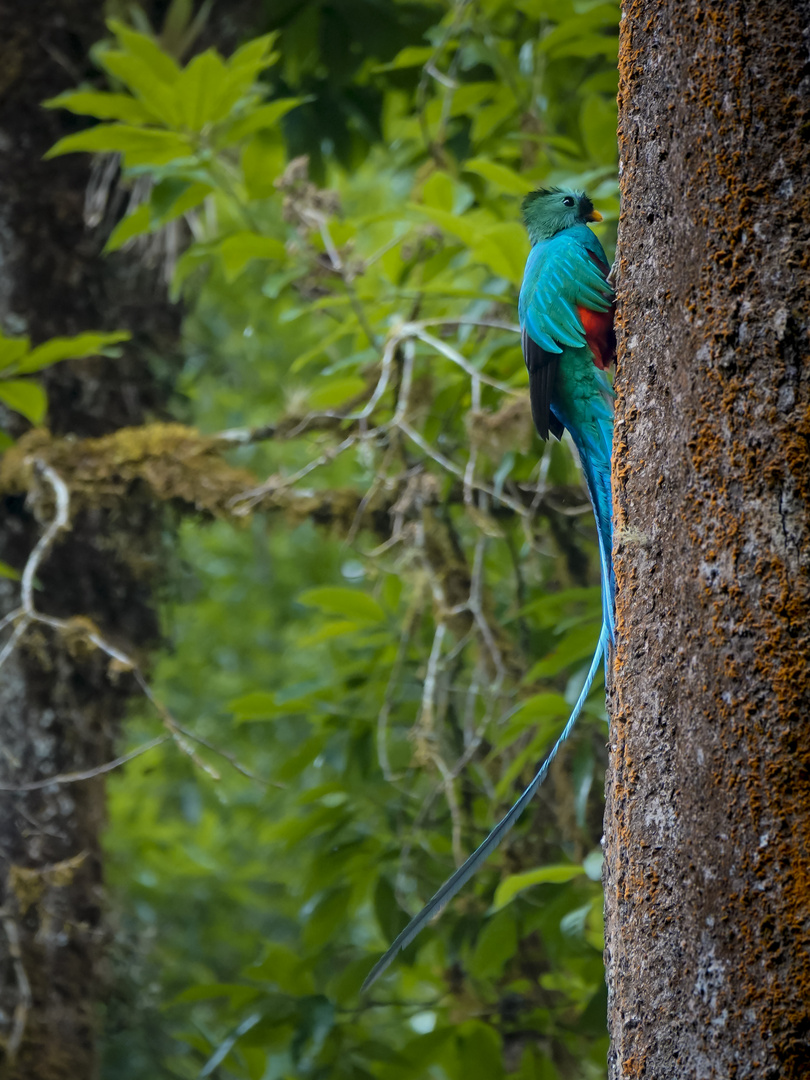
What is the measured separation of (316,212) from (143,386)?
1074 mm

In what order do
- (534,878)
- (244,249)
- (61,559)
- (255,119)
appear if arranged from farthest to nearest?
(61,559), (244,249), (255,119), (534,878)

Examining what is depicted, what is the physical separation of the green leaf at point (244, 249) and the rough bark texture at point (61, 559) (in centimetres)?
73

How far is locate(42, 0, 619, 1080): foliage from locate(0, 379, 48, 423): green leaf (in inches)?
16.3

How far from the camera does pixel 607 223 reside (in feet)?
7.60

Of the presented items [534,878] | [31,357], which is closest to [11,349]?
[31,357]

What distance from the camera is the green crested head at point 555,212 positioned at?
1868 mm

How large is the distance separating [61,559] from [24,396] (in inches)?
27.6

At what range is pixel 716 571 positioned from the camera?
87 cm

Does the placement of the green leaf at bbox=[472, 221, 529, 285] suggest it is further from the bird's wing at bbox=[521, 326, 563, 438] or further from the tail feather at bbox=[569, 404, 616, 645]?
the tail feather at bbox=[569, 404, 616, 645]

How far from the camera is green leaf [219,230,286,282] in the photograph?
239cm

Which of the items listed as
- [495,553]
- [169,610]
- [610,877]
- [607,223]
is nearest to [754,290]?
[610,877]

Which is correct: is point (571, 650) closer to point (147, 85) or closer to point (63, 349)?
point (63, 349)

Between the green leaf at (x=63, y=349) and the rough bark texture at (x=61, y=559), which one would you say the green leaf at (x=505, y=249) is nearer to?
the green leaf at (x=63, y=349)

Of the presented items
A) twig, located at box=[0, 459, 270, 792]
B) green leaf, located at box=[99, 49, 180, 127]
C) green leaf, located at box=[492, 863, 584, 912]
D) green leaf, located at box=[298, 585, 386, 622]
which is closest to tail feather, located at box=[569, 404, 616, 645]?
green leaf, located at box=[492, 863, 584, 912]
